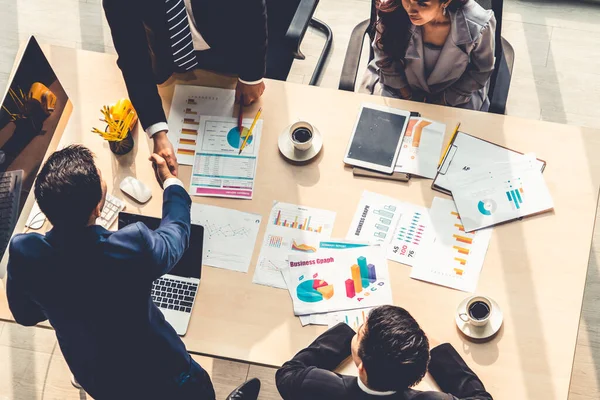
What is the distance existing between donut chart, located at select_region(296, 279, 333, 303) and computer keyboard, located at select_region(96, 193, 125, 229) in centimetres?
60

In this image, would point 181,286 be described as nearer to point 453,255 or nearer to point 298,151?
point 298,151

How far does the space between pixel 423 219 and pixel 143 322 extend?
848 mm

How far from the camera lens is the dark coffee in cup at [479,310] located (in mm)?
1789

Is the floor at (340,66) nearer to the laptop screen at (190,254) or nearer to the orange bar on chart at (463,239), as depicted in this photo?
the laptop screen at (190,254)

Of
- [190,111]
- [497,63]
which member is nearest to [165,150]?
[190,111]

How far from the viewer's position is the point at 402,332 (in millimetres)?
1577

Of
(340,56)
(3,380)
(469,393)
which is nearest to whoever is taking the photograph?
(469,393)

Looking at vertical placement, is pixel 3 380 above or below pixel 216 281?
below

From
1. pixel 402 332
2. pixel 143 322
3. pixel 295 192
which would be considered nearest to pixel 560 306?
pixel 402 332

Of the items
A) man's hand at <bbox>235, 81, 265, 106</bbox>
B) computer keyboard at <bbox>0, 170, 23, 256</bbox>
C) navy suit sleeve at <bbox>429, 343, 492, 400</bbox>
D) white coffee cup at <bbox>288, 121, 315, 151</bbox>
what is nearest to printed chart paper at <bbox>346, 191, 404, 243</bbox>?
white coffee cup at <bbox>288, 121, 315, 151</bbox>

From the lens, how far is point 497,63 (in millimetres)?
2283

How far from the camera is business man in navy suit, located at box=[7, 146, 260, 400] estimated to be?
151 cm

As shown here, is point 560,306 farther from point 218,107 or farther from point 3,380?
point 3,380

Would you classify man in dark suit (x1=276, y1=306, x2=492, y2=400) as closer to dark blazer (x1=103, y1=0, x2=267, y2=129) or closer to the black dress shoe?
the black dress shoe
